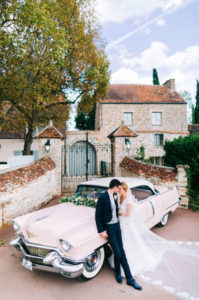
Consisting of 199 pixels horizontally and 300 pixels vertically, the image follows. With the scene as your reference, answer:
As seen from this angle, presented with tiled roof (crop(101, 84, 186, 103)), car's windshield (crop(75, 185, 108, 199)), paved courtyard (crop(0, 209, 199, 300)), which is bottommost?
paved courtyard (crop(0, 209, 199, 300))

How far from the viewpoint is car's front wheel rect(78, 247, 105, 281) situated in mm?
3363

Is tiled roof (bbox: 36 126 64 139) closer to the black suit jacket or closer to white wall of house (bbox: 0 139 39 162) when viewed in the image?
the black suit jacket

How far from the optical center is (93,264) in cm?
354

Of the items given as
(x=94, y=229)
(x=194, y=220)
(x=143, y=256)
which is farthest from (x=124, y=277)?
(x=194, y=220)

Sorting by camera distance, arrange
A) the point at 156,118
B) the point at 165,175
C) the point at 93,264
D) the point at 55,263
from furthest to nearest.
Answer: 1. the point at 156,118
2. the point at 165,175
3. the point at 93,264
4. the point at 55,263

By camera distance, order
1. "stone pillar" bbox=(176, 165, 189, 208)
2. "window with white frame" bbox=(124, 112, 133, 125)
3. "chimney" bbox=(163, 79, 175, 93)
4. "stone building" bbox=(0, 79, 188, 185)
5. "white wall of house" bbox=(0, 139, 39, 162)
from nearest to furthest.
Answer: "stone pillar" bbox=(176, 165, 189, 208), "white wall of house" bbox=(0, 139, 39, 162), "stone building" bbox=(0, 79, 188, 185), "window with white frame" bbox=(124, 112, 133, 125), "chimney" bbox=(163, 79, 175, 93)

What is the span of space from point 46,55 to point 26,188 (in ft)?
20.3

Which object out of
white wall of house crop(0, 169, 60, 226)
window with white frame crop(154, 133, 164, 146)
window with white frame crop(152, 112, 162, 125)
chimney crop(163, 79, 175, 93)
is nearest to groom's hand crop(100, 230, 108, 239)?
white wall of house crop(0, 169, 60, 226)

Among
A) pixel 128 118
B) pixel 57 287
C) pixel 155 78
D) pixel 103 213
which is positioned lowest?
pixel 57 287

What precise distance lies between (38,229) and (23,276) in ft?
3.25

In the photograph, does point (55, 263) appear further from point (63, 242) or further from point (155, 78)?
point (155, 78)

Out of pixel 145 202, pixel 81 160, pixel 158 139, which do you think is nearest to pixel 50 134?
pixel 145 202

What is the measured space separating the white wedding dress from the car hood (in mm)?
706

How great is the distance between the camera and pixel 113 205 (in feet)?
11.4
